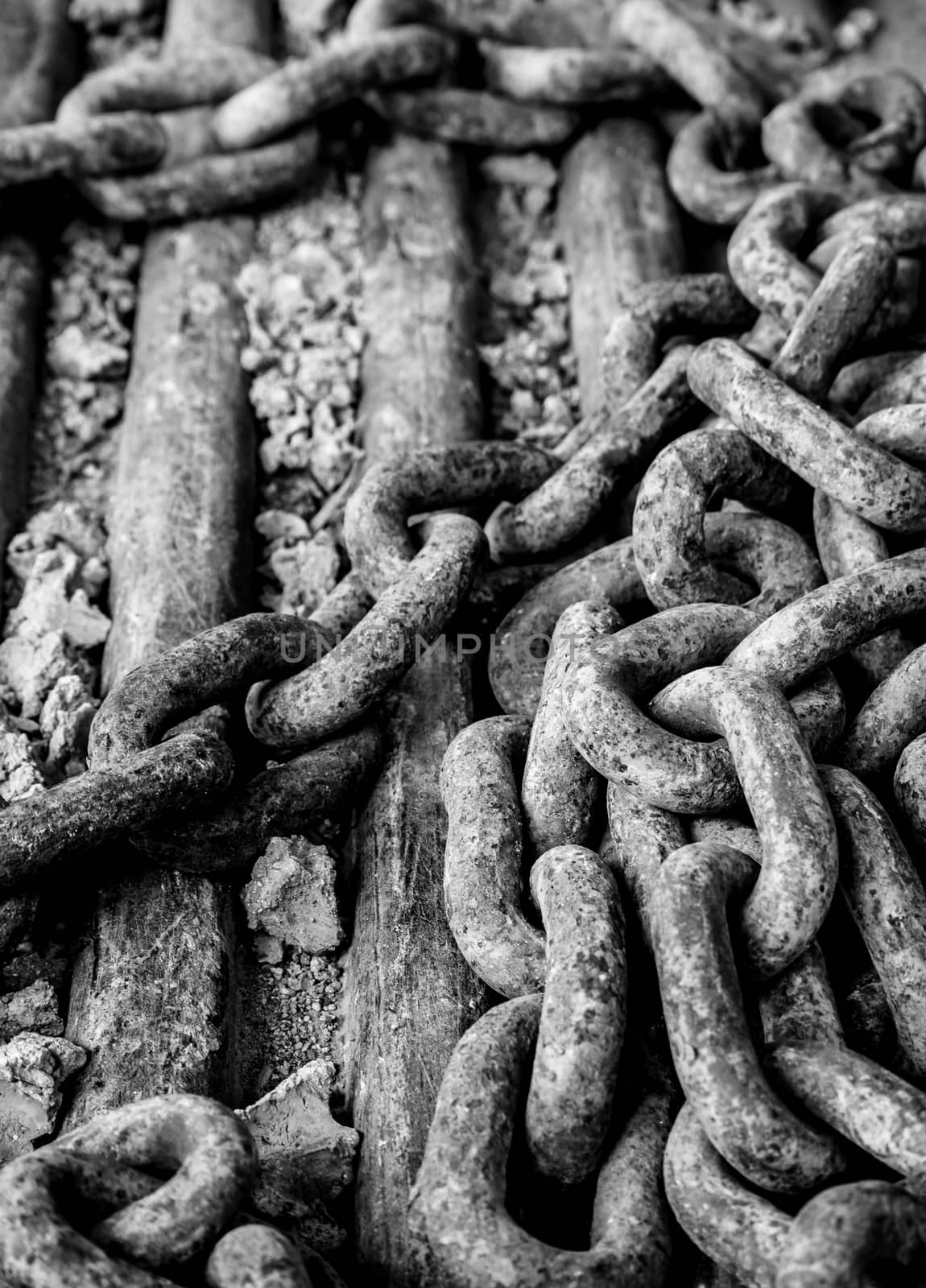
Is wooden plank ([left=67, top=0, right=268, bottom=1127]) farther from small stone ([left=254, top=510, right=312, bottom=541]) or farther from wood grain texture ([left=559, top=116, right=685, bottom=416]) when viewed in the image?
wood grain texture ([left=559, top=116, right=685, bottom=416])

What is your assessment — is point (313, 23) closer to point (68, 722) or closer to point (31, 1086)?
point (68, 722)

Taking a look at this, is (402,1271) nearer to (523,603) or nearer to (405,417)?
(523,603)

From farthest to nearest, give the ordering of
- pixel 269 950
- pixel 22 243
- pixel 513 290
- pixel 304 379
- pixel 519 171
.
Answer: pixel 519 171 → pixel 513 290 → pixel 22 243 → pixel 304 379 → pixel 269 950

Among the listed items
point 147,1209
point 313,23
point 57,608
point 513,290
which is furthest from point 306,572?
point 313,23

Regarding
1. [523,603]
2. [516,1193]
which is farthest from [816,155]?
[516,1193]

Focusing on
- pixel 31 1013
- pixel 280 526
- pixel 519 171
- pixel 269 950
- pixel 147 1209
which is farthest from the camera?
pixel 519 171

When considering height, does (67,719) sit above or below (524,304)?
below

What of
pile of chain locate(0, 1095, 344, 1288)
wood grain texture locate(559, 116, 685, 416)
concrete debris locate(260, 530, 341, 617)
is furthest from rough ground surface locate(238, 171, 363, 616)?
pile of chain locate(0, 1095, 344, 1288)
